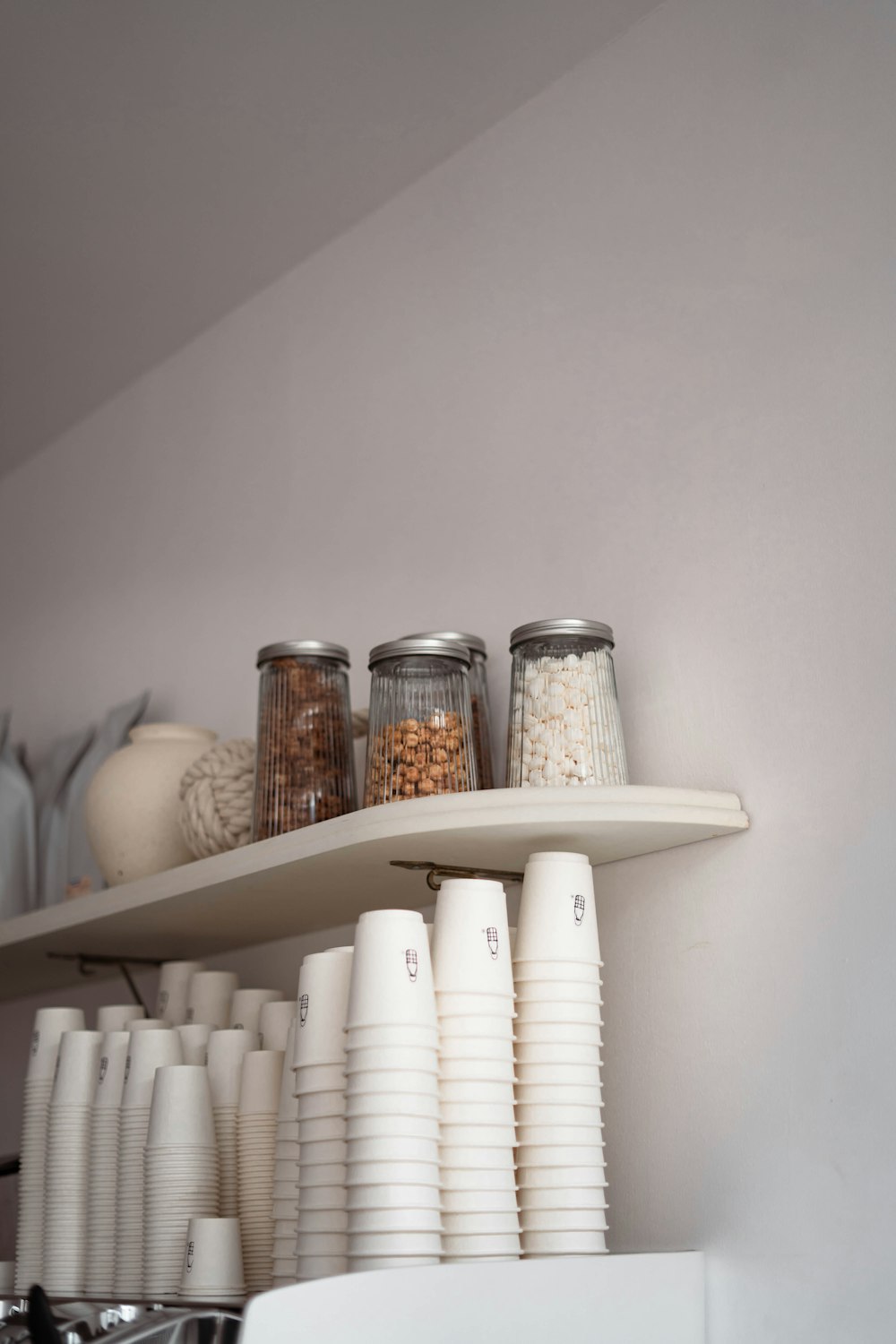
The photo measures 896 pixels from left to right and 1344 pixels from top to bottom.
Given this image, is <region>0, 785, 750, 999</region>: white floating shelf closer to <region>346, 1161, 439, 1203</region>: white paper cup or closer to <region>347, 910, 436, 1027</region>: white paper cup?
<region>347, 910, 436, 1027</region>: white paper cup

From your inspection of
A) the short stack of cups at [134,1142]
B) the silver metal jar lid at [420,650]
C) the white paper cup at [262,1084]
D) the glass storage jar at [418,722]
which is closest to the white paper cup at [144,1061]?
the short stack of cups at [134,1142]

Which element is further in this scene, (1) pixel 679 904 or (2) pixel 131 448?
(2) pixel 131 448

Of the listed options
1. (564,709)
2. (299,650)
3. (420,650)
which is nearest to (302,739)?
(299,650)

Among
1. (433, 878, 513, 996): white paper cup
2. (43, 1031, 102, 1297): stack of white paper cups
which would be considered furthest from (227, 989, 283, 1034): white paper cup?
(433, 878, 513, 996): white paper cup

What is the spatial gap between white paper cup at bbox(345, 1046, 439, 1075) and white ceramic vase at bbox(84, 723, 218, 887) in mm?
596

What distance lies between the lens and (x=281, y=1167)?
3.63ft

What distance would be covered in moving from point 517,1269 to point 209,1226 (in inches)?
12.0

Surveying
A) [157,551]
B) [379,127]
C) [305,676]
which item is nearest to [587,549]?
[305,676]

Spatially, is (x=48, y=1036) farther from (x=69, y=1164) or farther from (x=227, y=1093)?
(x=227, y=1093)

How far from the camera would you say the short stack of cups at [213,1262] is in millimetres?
1073

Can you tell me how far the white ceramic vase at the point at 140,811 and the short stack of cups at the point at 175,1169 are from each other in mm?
359

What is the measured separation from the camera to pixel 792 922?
1062mm

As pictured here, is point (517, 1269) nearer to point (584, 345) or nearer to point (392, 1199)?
point (392, 1199)

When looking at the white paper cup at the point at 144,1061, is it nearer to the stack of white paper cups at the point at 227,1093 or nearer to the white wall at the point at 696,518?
the stack of white paper cups at the point at 227,1093
